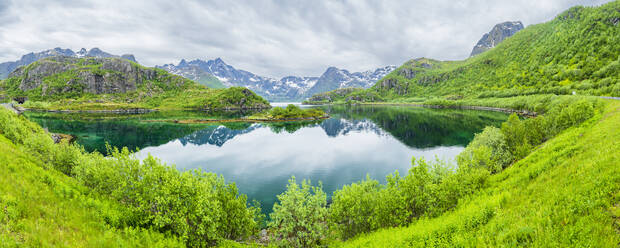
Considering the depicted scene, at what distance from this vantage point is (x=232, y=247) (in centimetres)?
2089

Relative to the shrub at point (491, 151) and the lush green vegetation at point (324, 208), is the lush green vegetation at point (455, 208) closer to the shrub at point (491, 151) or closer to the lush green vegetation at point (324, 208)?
the lush green vegetation at point (324, 208)

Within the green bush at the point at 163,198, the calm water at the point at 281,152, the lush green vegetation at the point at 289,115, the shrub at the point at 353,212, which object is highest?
the lush green vegetation at the point at 289,115

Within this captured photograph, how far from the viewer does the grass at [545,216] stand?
9.98m

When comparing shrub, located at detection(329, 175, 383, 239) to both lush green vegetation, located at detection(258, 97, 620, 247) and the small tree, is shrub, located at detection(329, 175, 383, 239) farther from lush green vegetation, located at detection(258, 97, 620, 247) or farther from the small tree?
the small tree

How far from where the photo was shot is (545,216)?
466 inches

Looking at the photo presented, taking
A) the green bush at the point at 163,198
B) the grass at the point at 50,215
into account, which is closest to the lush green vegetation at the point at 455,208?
the green bush at the point at 163,198

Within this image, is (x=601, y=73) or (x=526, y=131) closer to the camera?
(x=526, y=131)

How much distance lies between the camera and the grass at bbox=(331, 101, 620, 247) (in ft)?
32.7

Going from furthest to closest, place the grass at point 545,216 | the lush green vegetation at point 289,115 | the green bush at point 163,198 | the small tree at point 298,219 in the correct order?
the lush green vegetation at point 289,115, the small tree at point 298,219, the green bush at point 163,198, the grass at point 545,216

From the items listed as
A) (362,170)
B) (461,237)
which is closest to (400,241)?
(461,237)

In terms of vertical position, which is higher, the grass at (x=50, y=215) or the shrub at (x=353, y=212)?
the grass at (x=50, y=215)

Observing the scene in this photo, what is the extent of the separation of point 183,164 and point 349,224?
2190 inches

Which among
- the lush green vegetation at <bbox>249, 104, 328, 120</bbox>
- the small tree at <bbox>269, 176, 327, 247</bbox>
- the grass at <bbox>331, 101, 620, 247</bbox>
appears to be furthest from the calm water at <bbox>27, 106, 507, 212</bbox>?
the lush green vegetation at <bbox>249, 104, 328, 120</bbox>

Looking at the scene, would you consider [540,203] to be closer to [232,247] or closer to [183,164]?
[232,247]
